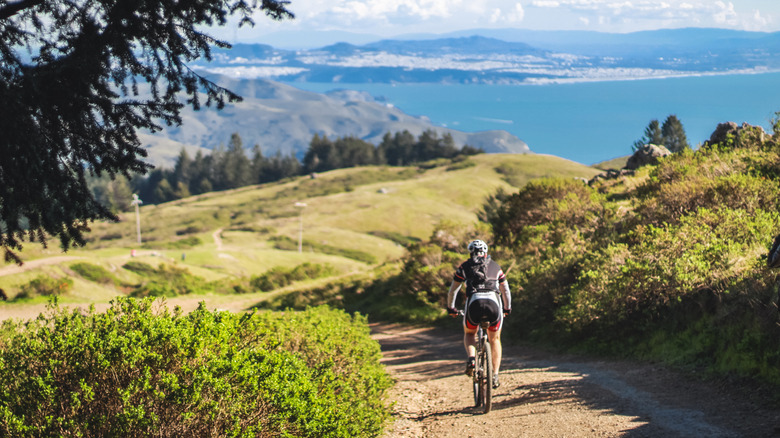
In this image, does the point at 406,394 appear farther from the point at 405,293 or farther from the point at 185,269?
the point at 185,269

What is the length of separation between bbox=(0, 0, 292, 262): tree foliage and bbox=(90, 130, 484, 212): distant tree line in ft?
539

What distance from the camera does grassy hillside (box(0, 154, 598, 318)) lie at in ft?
150

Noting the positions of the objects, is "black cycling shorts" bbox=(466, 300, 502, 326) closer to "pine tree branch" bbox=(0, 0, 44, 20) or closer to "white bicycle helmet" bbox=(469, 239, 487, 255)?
"white bicycle helmet" bbox=(469, 239, 487, 255)

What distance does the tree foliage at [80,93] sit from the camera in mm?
5941

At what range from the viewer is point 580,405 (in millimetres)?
7562

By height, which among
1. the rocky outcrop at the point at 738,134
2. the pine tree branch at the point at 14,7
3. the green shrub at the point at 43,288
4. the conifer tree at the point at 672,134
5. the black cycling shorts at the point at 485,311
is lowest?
the green shrub at the point at 43,288

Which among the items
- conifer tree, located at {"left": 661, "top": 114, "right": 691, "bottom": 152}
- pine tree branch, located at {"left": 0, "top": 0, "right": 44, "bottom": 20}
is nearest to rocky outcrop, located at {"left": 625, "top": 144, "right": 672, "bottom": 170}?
pine tree branch, located at {"left": 0, "top": 0, "right": 44, "bottom": 20}

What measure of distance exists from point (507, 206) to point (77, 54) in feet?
55.3

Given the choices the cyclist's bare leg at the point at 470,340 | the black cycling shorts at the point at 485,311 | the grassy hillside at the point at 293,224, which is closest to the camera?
the black cycling shorts at the point at 485,311

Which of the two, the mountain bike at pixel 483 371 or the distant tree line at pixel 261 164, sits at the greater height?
the mountain bike at pixel 483 371

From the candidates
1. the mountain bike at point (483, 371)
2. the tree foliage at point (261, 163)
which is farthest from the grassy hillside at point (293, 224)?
the mountain bike at point (483, 371)

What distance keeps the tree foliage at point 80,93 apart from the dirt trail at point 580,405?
4.27 meters

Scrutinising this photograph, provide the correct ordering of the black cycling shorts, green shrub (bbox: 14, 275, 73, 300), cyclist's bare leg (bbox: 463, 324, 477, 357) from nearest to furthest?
1. the black cycling shorts
2. cyclist's bare leg (bbox: 463, 324, 477, 357)
3. green shrub (bbox: 14, 275, 73, 300)

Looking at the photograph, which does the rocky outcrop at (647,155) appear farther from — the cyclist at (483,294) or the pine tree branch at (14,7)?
the pine tree branch at (14,7)
